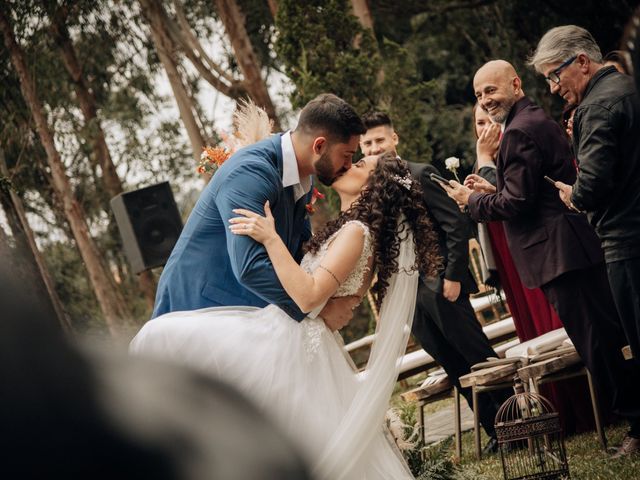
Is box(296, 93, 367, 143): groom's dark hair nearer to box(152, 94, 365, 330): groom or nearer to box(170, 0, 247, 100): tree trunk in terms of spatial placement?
box(152, 94, 365, 330): groom

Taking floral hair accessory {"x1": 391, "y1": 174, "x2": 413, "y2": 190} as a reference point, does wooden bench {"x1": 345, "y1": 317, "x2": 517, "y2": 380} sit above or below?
below

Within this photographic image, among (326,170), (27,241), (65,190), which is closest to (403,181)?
(326,170)

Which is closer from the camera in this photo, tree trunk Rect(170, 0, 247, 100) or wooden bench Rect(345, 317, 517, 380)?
wooden bench Rect(345, 317, 517, 380)

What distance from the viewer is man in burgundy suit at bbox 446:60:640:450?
4.89 metres

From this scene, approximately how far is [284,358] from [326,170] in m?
0.79

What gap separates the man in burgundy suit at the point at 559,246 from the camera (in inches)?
193

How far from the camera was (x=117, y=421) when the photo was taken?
0.68m

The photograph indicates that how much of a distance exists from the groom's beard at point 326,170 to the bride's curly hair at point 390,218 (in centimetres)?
30

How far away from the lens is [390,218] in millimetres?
4234

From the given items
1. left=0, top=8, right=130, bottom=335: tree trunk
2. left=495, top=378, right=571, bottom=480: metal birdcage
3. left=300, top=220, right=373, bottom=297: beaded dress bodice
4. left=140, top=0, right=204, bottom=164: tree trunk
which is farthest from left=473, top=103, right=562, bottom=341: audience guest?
left=0, top=8, right=130, bottom=335: tree trunk

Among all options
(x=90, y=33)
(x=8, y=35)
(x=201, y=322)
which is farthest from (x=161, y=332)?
(x=90, y=33)

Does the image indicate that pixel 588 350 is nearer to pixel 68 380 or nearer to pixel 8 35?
pixel 68 380

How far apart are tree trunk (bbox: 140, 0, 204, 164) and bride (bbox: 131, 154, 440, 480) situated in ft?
44.2

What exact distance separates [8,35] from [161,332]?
1723 cm
